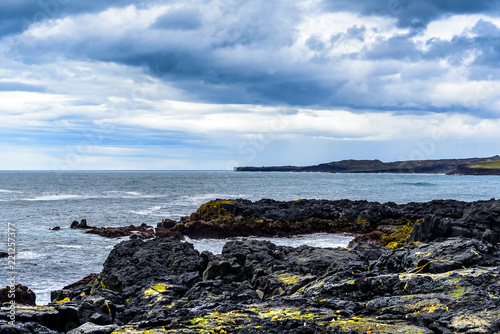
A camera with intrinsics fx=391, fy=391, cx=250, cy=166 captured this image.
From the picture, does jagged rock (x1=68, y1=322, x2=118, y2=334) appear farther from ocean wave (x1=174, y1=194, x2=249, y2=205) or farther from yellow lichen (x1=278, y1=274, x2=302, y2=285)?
ocean wave (x1=174, y1=194, x2=249, y2=205)

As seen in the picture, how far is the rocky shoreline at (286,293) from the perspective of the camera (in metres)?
7.52

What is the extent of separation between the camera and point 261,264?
54.2 ft

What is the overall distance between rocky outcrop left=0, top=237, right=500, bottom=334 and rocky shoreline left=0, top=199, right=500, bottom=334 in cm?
2

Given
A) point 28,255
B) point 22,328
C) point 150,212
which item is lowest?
point 150,212

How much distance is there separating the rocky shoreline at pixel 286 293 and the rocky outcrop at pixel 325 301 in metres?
0.02

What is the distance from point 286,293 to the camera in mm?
12008

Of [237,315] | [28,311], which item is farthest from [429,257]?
[28,311]

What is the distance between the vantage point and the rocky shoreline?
24.7ft

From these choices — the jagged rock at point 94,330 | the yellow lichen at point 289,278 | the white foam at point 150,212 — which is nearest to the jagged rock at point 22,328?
the jagged rock at point 94,330

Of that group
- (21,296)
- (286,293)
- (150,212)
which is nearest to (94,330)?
(286,293)

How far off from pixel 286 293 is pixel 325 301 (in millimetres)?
3413

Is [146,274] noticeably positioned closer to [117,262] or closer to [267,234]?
[117,262]

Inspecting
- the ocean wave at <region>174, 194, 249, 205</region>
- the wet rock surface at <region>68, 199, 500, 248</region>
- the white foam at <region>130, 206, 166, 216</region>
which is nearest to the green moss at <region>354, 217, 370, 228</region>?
the wet rock surface at <region>68, 199, 500, 248</region>

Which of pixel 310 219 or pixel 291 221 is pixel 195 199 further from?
pixel 310 219
